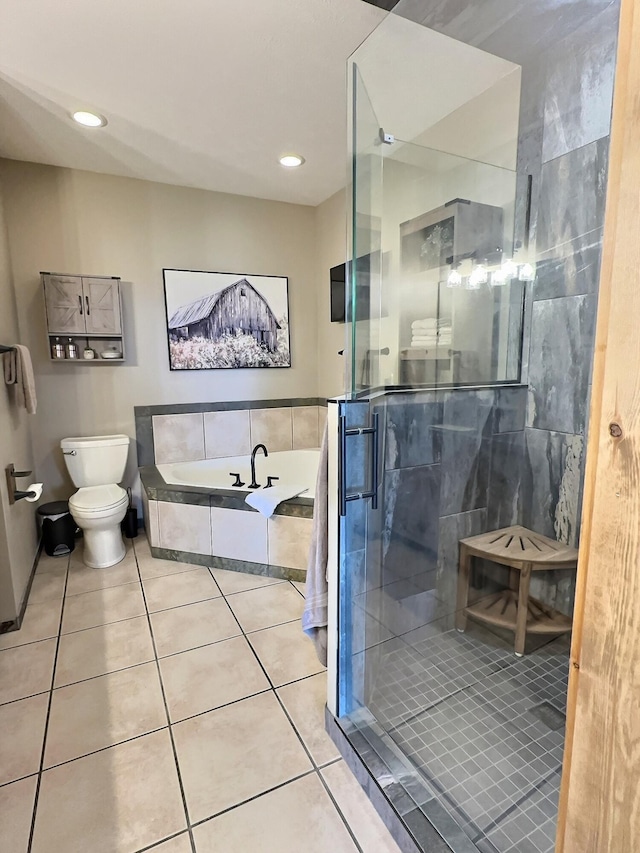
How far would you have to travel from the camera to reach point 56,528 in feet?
9.91

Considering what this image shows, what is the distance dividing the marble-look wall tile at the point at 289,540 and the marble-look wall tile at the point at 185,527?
44 centimetres

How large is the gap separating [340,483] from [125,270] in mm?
2695

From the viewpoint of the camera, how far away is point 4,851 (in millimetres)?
1224

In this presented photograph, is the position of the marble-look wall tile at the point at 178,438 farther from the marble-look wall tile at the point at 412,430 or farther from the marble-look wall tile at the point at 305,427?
the marble-look wall tile at the point at 412,430

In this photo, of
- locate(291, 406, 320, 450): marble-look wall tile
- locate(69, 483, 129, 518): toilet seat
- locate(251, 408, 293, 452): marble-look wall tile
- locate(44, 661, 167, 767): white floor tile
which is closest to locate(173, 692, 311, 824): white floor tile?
locate(44, 661, 167, 767): white floor tile

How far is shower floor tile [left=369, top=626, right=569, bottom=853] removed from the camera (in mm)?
1275

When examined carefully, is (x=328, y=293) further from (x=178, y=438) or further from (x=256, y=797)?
(x=256, y=797)

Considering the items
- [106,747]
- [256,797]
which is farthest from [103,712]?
[256,797]

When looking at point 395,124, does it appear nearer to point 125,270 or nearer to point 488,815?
point 125,270

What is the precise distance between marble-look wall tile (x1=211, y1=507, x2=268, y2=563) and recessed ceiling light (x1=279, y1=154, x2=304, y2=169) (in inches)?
90.5

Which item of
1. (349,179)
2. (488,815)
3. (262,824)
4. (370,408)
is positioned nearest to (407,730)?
(488,815)

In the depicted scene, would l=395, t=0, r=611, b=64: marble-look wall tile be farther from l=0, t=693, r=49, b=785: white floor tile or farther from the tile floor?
l=0, t=693, r=49, b=785: white floor tile

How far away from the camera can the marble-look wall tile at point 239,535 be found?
268 centimetres

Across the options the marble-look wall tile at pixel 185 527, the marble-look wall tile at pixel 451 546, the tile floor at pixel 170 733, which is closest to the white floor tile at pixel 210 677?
the tile floor at pixel 170 733
